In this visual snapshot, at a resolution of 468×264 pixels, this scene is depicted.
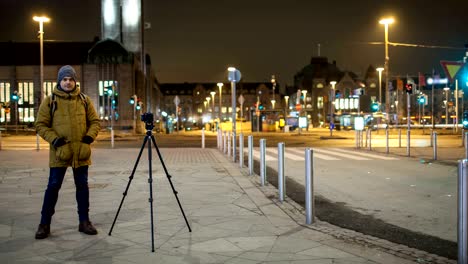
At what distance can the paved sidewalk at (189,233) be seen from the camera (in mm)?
5195

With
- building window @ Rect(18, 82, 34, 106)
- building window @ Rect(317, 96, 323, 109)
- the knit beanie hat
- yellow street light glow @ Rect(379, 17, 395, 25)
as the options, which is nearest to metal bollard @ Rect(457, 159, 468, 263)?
the knit beanie hat

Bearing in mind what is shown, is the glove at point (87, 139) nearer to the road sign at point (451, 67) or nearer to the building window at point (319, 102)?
the road sign at point (451, 67)

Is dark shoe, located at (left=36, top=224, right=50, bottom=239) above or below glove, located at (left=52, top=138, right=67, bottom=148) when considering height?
below

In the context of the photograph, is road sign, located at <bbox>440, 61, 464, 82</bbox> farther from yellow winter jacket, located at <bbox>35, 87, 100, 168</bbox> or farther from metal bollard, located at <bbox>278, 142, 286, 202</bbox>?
yellow winter jacket, located at <bbox>35, 87, 100, 168</bbox>

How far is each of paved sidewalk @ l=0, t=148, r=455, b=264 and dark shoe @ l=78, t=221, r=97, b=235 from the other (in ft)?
0.27

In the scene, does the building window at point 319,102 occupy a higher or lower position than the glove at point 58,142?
higher

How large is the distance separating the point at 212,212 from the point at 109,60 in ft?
231

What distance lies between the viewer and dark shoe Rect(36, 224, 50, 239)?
5.96 meters

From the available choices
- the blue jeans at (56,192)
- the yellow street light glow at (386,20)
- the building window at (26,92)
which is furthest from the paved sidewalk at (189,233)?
the building window at (26,92)

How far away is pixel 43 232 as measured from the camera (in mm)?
5992

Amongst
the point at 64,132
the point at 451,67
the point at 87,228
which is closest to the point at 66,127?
the point at 64,132

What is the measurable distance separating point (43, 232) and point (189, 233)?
1640 millimetres

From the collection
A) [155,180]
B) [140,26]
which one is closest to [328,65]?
[140,26]

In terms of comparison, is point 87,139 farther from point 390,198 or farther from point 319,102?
point 319,102
